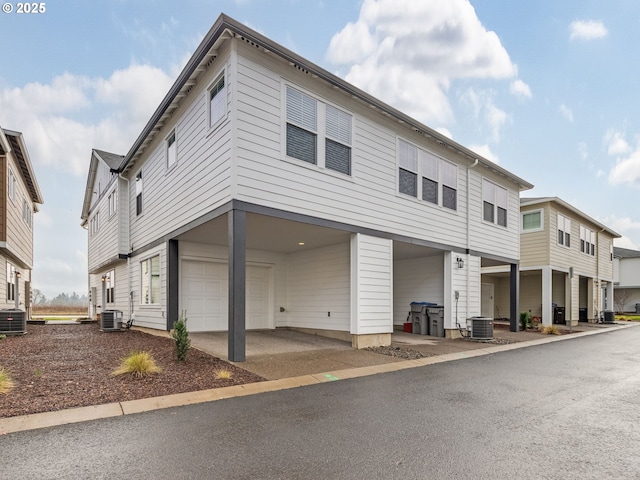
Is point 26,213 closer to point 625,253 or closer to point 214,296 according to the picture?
point 214,296

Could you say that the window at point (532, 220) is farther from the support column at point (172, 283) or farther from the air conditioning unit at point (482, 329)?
the support column at point (172, 283)

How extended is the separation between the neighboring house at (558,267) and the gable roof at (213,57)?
7769 mm

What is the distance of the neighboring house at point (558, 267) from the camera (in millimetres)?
18266

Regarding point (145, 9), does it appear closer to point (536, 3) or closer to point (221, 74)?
point (221, 74)

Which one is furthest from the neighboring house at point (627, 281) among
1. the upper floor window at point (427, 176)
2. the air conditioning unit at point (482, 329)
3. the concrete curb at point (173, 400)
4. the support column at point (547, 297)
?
the concrete curb at point (173, 400)

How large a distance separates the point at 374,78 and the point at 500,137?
7.10m

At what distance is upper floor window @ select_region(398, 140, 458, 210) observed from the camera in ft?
36.3

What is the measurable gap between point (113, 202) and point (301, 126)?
10.7 m

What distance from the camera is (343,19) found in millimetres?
14008

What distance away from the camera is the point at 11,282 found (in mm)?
15359

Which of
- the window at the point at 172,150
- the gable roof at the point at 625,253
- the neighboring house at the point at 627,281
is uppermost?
the window at the point at 172,150

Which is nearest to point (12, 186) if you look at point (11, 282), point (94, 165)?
point (11, 282)

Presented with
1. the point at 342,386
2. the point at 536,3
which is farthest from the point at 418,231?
the point at 536,3

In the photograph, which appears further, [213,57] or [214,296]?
[214,296]
